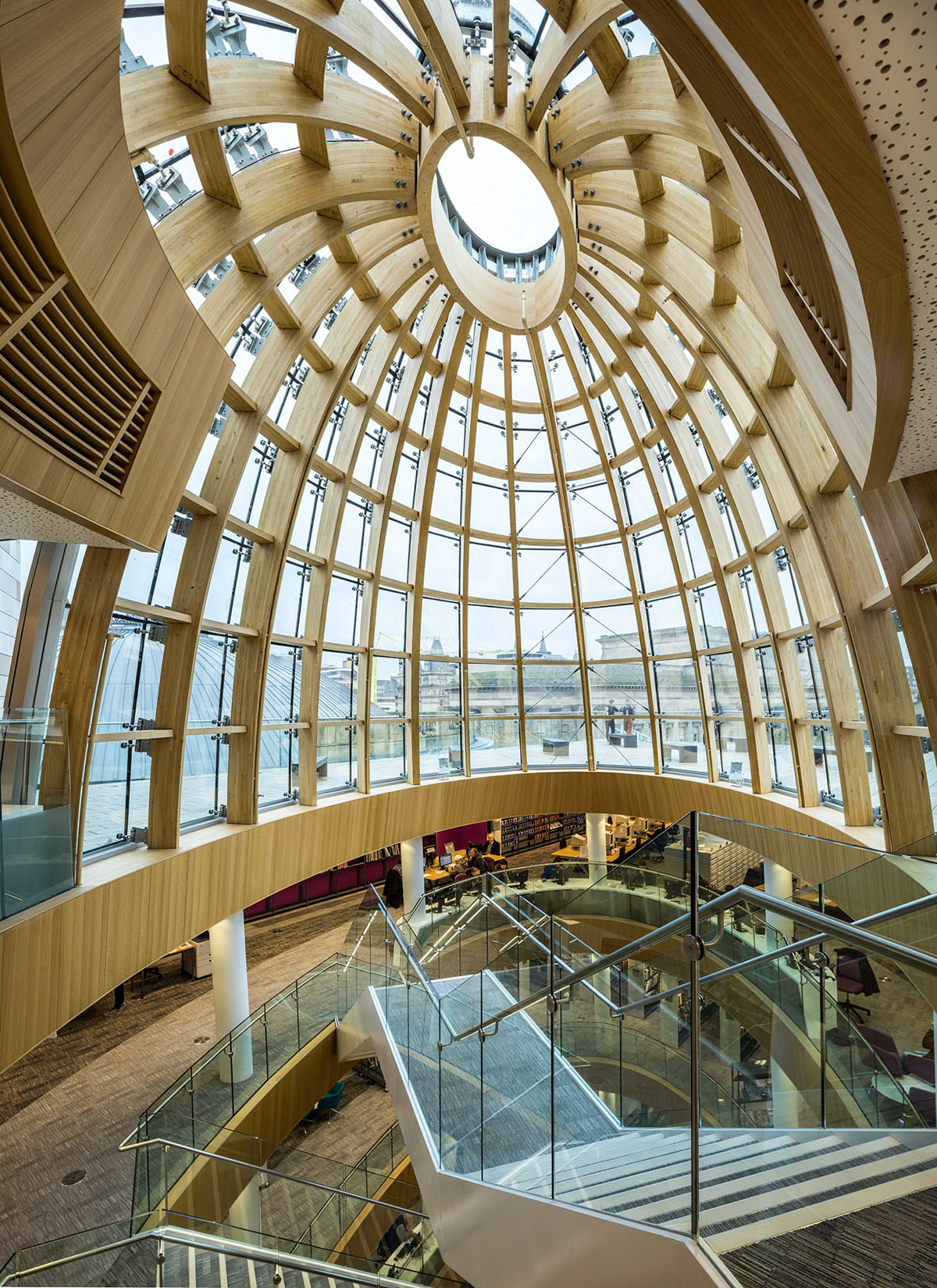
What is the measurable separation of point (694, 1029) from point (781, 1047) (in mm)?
376

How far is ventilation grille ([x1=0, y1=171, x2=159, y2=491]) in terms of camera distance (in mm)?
3939

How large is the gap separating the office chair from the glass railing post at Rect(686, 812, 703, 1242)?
1.74 feet

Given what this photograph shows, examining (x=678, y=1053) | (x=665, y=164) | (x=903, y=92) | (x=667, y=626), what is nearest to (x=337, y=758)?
(x=667, y=626)

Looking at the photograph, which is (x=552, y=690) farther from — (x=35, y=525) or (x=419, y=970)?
(x=35, y=525)

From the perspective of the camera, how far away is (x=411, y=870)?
1599cm

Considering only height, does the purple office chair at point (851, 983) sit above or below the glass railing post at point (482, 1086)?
above

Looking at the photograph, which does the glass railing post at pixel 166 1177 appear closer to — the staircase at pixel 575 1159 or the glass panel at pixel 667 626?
the staircase at pixel 575 1159

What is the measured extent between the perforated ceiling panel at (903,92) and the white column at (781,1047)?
2.45 meters

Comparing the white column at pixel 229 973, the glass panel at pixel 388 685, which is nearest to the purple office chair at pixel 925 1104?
the white column at pixel 229 973

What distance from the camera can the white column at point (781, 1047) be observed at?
2533 mm

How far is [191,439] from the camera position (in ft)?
20.0

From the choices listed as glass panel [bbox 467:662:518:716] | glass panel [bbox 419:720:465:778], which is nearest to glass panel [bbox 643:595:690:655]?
glass panel [bbox 467:662:518:716]

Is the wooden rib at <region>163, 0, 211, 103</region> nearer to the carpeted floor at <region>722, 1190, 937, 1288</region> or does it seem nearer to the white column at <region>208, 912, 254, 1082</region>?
the carpeted floor at <region>722, 1190, 937, 1288</region>

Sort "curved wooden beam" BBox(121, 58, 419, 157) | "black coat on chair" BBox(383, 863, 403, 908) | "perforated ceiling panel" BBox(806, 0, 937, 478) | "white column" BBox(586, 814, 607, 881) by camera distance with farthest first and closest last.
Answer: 1. "black coat on chair" BBox(383, 863, 403, 908)
2. "white column" BBox(586, 814, 607, 881)
3. "curved wooden beam" BBox(121, 58, 419, 157)
4. "perforated ceiling panel" BBox(806, 0, 937, 478)
